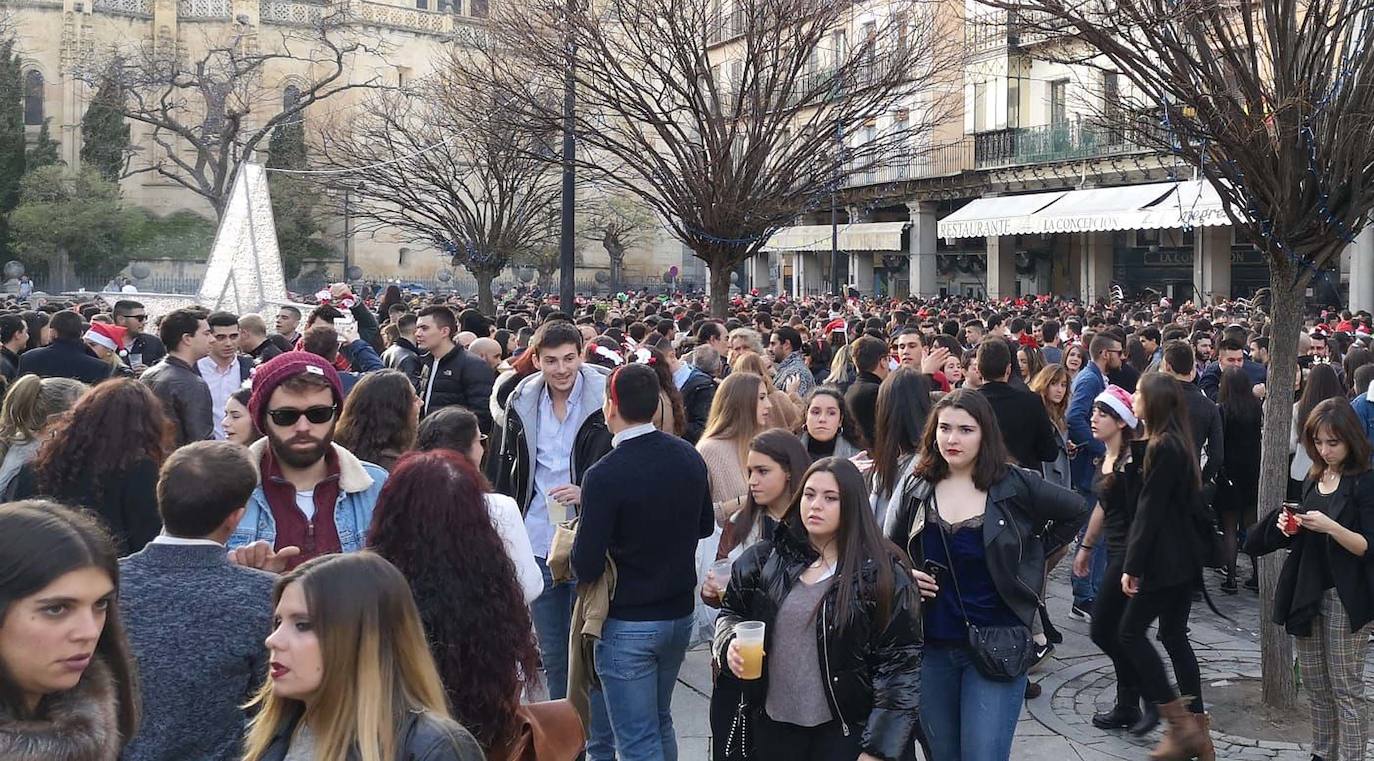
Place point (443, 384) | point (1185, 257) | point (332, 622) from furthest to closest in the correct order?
point (1185, 257)
point (443, 384)
point (332, 622)

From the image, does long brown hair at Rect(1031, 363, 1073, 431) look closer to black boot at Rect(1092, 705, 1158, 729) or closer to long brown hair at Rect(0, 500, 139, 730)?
black boot at Rect(1092, 705, 1158, 729)

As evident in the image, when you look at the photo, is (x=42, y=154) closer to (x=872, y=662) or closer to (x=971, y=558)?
(x=971, y=558)

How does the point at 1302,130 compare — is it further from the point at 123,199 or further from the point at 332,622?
the point at 123,199

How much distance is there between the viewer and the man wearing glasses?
1259cm

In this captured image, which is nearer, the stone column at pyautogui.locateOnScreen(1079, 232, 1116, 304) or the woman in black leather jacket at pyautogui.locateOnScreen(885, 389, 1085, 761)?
the woman in black leather jacket at pyautogui.locateOnScreen(885, 389, 1085, 761)

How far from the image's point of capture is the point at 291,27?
62.0 m

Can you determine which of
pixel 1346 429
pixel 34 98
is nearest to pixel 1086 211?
pixel 1346 429

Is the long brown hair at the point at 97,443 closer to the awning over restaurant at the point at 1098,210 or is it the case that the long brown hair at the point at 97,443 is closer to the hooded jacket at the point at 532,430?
the hooded jacket at the point at 532,430

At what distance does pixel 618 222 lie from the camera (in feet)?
168

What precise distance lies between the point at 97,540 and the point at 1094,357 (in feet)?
27.4

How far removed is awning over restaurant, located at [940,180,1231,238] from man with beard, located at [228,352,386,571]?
796 inches

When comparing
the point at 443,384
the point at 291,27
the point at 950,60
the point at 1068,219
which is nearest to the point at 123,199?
the point at 291,27

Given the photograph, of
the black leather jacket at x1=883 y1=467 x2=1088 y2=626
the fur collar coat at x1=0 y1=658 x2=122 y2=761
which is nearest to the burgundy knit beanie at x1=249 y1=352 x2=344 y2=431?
the fur collar coat at x1=0 y1=658 x2=122 y2=761

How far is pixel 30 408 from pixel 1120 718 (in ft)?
17.7
